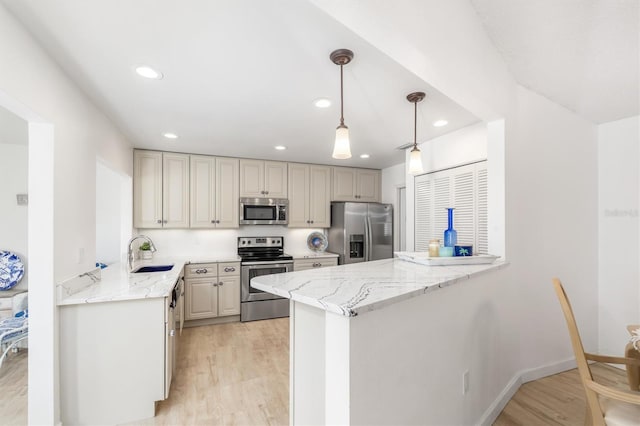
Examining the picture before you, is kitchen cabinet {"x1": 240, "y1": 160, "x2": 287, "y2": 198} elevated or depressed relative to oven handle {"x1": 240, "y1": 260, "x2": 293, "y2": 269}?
elevated

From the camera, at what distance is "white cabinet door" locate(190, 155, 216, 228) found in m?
4.04

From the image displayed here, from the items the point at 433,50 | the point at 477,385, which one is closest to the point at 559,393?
the point at 477,385

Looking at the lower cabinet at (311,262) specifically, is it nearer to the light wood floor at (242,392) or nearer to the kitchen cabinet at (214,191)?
the kitchen cabinet at (214,191)

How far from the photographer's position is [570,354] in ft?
8.70

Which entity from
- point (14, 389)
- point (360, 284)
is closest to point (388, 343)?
point (360, 284)

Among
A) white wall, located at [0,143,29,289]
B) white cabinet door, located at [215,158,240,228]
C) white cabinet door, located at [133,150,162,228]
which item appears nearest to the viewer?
white wall, located at [0,143,29,289]

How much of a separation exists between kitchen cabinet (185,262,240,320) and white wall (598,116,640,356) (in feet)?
13.1

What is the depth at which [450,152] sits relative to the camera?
2984 mm

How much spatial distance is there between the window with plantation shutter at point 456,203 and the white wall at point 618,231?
3.99ft

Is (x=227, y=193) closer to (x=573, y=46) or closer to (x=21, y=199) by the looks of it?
(x=21, y=199)

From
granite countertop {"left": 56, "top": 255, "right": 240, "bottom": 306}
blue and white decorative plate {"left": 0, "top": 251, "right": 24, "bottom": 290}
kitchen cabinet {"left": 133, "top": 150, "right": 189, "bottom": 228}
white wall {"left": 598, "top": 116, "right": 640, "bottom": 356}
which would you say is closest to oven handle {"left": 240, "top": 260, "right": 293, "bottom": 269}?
kitchen cabinet {"left": 133, "top": 150, "right": 189, "bottom": 228}

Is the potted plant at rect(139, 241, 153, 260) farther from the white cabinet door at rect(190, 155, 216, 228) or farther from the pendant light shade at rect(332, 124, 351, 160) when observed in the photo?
the pendant light shade at rect(332, 124, 351, 160)

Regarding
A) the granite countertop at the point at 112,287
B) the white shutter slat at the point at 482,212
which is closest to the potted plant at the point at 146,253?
the granite countertop at the point at 112,287

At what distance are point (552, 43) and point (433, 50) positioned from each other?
1073mm
